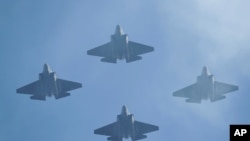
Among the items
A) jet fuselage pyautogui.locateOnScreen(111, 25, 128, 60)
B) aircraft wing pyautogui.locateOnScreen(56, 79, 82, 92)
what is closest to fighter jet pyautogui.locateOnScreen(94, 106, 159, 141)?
jet fuselage pyautogui.locateOnScreen(111, 25, 128, 60)

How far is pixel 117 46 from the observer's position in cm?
8338

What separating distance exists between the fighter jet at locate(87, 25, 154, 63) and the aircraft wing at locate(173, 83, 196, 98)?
10.0 metres

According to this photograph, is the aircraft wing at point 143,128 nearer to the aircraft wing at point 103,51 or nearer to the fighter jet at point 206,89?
the fighter jet at point 206,89

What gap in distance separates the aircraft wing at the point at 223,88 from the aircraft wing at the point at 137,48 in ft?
43.5

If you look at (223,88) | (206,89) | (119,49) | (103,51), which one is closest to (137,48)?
(119,49)

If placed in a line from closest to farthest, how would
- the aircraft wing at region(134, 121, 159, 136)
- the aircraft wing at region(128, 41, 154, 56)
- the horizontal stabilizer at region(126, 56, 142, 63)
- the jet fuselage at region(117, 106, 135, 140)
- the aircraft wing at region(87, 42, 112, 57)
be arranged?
1. the jet fuselage at region(117, 106, 135, 140)
2. the aircraft wing at region(134, 121, 159, 136)
3. the horizontal stabilizer at region(126, 56, 142, 63)
4. the aircraft wing at region(87, 42, 112, 57)
5. the aircraft wing at region(128, 41, 154, 56)

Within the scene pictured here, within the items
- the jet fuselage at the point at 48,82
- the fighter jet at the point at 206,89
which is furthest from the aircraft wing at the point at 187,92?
the jet fuselage at the point at 48,82

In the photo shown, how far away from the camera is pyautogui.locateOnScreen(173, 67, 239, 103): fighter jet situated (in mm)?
83125

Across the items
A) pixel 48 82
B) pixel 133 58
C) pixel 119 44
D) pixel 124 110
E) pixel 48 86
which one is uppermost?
pixel 119 44

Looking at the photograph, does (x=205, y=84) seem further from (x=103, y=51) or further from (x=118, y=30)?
(x=103, y=51)

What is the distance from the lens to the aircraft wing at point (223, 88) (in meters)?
84.9

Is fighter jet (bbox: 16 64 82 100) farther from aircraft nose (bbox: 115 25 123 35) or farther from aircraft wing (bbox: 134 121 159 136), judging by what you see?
aircraft wing (bbox: 134 121 159 136)

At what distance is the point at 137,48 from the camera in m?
86.8

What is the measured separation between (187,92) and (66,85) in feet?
70.9
